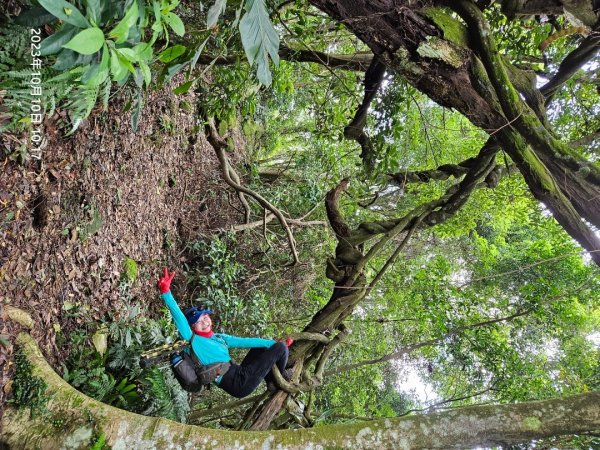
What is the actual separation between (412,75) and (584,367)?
15.4 feet

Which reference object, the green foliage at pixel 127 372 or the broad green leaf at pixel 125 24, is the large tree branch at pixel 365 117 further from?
the broad green leaf at pixel 125 24

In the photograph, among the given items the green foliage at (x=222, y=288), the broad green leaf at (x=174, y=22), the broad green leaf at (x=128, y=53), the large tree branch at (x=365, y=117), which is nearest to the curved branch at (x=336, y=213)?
the large tree branch at (x=365, y=117)

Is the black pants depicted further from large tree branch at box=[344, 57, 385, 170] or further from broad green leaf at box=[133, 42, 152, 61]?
broad green leaf at box=[133, 42, 152, 61]

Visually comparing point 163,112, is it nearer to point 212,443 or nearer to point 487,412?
point 212,443

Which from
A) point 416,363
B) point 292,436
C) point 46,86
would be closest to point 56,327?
point 46,86

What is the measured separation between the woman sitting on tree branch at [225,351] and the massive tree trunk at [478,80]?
105 inches

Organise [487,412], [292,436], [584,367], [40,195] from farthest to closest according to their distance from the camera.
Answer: [584,367], [40,195], [292,436], [487,412]

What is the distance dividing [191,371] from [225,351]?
45 cm

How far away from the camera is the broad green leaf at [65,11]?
3.93ft

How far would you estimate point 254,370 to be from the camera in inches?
159

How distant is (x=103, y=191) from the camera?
4.39 meters

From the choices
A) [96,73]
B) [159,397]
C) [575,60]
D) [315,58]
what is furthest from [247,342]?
[575,60]

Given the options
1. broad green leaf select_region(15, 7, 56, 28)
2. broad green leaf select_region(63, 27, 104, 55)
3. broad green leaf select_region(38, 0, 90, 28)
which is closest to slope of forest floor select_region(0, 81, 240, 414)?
broad green leaf select_region(15, 7, 56, 28)

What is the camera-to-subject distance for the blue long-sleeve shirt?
3.98 meters
